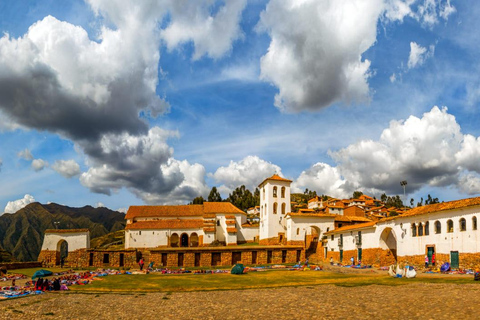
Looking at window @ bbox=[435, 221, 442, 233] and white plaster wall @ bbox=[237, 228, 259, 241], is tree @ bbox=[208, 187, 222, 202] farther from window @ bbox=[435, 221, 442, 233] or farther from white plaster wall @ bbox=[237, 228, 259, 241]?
window @ bbox=[435, 221, 442, 233]

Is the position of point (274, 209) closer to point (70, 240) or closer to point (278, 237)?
point (278, 237)

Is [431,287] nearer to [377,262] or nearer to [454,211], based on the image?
[454,211]

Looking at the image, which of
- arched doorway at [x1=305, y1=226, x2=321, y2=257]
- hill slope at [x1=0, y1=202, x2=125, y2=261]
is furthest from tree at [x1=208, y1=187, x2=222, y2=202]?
hill slope at [x1=0, y1=202, x2=125, y2=261]

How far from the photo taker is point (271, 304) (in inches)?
658

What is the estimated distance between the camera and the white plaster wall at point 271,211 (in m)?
58.0

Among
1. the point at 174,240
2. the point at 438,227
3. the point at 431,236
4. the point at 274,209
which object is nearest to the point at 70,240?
the point at 174,240

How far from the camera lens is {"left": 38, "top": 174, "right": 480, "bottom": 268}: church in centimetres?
3045

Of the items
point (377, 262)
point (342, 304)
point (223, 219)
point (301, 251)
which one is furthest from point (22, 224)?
point (342, 304)

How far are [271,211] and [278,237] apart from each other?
401 cm

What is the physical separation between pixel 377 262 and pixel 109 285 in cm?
2534

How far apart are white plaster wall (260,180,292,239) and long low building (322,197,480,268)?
13.8 m

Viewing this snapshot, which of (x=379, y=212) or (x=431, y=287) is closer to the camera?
(x=431, y=287)

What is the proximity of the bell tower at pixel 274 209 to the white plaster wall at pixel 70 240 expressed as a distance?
25255mm

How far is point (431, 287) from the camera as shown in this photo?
62.7ft
